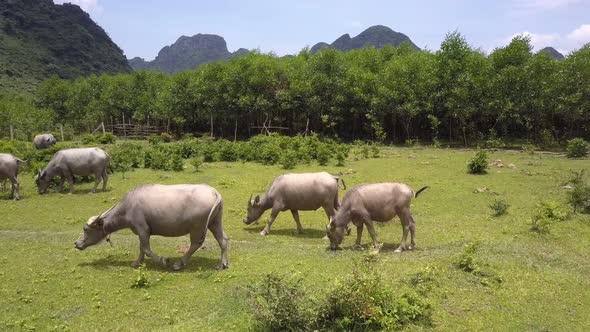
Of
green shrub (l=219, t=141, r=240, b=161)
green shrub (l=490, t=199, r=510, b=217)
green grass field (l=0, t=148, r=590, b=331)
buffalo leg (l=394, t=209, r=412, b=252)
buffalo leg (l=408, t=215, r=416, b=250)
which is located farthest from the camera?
green shrub (l=219, t=141, r=240, b=161)

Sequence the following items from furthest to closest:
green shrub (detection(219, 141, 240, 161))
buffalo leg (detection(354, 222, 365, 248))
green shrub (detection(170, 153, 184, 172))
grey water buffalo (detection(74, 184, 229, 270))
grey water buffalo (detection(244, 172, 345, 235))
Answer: green shrub (detection(219, 141, 240, 161)) < green shrub (detection(170, 153, 184, 172)) < grey water buffalo (detection(244, 172, 345, 235)) < buffalo leg (detection(354, 222, 365, 248)) < grey water buffalo (detection(74, 184, 229, 270))

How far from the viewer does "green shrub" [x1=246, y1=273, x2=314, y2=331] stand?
7781 mm

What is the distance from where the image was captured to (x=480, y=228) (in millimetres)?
15352

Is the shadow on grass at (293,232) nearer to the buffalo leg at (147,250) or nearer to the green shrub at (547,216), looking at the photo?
the buffalo leg at (147,250)

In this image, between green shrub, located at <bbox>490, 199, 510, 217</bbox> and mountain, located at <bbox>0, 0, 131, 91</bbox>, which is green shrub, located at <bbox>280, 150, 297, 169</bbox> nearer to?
green shrub, located at <bbox>490, 199, 510, 217</bbox>

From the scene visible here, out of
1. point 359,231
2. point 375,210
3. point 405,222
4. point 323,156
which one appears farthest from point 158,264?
point 323,156

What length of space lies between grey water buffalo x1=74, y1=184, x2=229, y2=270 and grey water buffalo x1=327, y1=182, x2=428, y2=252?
3.27 m

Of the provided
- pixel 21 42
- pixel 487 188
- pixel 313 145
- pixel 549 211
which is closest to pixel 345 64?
pixel 313 145

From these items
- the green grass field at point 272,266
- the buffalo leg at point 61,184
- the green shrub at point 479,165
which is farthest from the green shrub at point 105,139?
the green shrub at point 479,165

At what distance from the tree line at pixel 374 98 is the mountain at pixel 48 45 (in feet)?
145

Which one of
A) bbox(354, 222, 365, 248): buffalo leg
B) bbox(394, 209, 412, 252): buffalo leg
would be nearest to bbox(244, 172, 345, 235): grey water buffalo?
bbox(354, 222, 365, 248): buffalo leg

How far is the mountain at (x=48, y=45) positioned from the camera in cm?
9794

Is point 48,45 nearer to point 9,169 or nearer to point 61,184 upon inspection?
point 61,184

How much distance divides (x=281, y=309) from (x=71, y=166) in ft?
56.5
